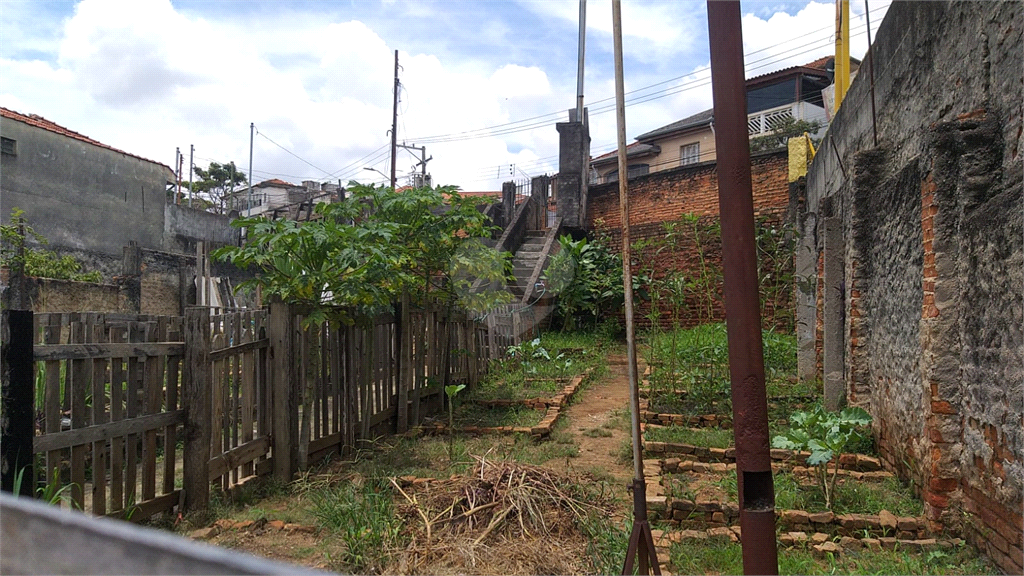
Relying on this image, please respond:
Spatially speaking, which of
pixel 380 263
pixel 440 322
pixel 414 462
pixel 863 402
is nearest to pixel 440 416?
pixel 440 322

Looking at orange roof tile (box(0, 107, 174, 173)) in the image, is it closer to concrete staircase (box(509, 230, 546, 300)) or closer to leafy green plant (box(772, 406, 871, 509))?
concrete staircase (box(509, 230, 546, 300))

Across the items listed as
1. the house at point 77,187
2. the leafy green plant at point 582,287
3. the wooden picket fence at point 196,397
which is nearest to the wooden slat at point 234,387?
the wooden picket fence at point 196,397

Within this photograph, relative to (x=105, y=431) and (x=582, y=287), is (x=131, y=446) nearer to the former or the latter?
(x=105, y=431)

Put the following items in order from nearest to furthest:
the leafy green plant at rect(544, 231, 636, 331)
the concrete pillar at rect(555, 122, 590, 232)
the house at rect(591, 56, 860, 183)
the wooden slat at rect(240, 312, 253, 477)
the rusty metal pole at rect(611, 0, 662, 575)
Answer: the rusty metal pole at rect(611, 0, 662, 575) → the wooden slat at rect(240, 312, 253, 477) → the leafy green plant at rect(544, 231, 636, 331) → the concrete pillar at rect(555, 122, 590, 232) → the house at rect(591, 56, 860, 183)

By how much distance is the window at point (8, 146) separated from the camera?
644 inches

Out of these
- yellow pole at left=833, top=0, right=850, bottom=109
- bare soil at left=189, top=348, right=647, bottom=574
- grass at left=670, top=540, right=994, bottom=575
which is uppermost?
yellow pole at left=833, top=0, right=850, bottom=109

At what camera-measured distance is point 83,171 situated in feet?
60.0

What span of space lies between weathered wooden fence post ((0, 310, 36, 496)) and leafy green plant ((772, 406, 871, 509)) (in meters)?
4.07

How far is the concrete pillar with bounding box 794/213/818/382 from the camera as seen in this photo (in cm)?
737

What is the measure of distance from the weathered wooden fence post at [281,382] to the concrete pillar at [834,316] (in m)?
4.81

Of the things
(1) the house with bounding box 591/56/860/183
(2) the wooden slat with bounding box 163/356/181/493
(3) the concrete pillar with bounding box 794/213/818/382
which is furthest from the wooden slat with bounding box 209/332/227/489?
(1) the house with bounding box 591/56/860/183

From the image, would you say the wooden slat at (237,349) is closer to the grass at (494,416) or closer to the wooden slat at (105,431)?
the wooden slat at (105,431)

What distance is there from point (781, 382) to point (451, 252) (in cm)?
429

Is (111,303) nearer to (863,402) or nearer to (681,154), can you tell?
(863,402)
